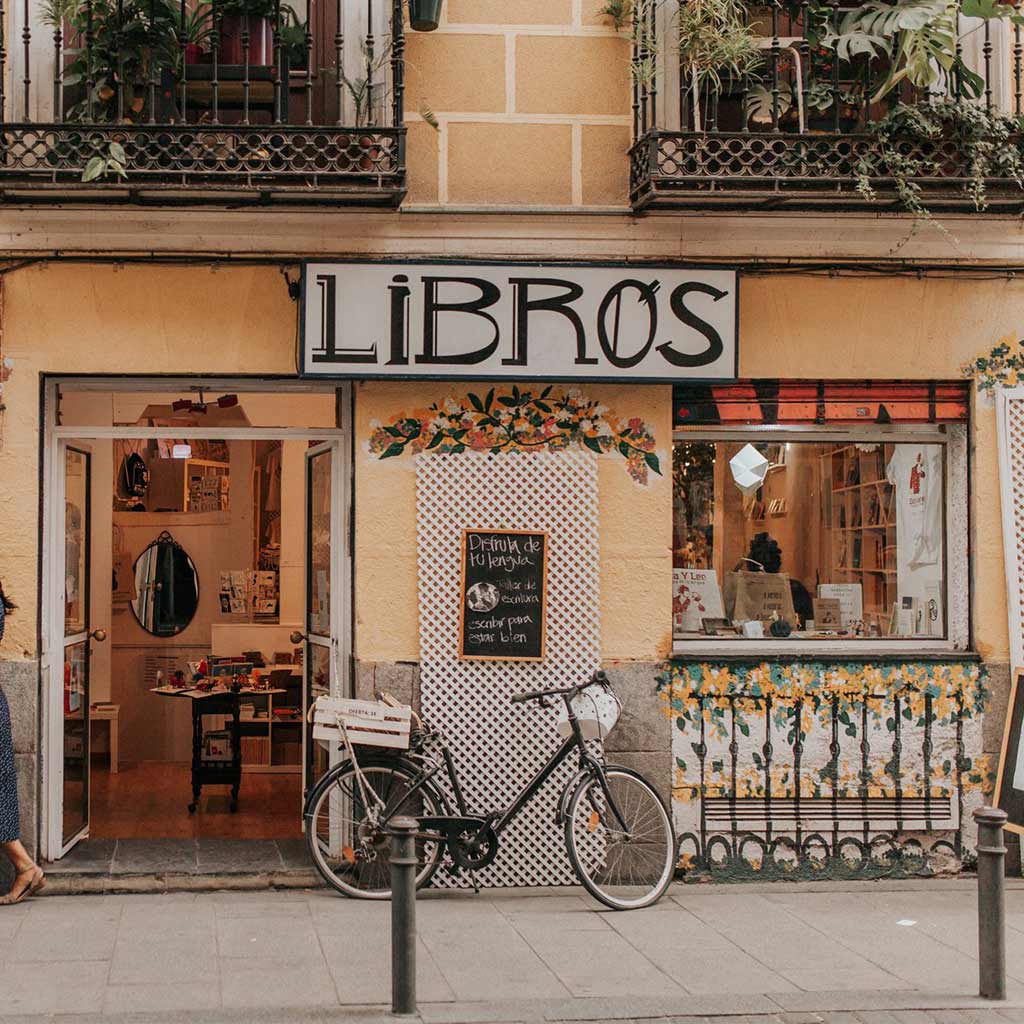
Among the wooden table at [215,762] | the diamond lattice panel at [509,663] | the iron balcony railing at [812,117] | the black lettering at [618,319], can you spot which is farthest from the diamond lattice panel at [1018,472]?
the wooden table at [215,762]

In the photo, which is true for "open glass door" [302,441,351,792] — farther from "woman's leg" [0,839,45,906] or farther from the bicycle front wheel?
"woman's leg" [0,839,45,906]

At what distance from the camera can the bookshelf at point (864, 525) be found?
9.18 metres

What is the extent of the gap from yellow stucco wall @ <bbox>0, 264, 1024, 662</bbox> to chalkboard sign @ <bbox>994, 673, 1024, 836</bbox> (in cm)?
31

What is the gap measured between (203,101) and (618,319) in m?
2.82

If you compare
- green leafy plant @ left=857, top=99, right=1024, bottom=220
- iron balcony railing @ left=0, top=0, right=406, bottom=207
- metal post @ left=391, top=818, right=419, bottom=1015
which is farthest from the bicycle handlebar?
green leafy plant @ left=857, top=99, right=1024, bottom=220

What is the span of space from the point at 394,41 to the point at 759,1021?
18.1 feet

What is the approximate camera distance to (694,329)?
859cm

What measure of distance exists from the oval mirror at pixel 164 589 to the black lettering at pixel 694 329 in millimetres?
5715

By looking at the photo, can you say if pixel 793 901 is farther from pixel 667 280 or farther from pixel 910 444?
pixel 667 280

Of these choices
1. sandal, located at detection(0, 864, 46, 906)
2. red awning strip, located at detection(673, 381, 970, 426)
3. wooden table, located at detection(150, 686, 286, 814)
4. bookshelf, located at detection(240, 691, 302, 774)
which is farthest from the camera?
bookshelf, located at detection(240, 691, 302, 774)

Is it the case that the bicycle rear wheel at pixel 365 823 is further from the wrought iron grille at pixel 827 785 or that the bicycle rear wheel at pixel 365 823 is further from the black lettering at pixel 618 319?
the black lettering at pixel 618 319

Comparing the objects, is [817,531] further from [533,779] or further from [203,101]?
[203,101]

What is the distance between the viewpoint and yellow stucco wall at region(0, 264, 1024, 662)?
832cm

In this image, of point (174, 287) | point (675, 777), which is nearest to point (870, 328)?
point (675, 777)
